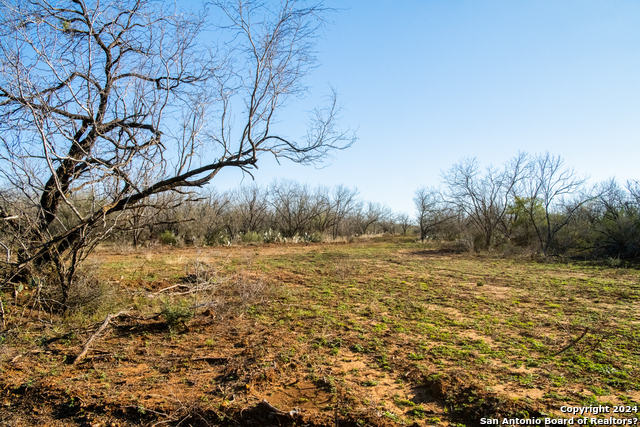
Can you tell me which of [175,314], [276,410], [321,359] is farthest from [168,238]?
[276,410]

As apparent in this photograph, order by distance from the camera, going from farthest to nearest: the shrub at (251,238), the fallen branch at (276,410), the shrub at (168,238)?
the shrub at (251,238), the shrub at (168,238), the fallen branch at (276,410)

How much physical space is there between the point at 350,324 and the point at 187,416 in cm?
300

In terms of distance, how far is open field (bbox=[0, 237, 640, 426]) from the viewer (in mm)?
3086

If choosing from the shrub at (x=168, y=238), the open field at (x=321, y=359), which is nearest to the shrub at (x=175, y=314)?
the open field at (x=321, y=359)

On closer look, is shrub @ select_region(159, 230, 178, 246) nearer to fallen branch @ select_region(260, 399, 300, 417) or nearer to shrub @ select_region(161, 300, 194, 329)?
shrub @ select_region(161, 300, 194, 329)

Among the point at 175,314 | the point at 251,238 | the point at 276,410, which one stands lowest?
the point at 276,410

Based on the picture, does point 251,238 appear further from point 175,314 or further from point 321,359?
point 321,359

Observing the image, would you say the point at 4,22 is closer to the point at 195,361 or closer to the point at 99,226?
the point at 99,226

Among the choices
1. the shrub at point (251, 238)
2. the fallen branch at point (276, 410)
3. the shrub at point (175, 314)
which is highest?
the shrub at point (251, 238)

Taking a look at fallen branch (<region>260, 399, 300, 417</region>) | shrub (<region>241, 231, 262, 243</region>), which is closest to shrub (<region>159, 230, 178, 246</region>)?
shrub (<region>241, 231, 262, 243</region>)

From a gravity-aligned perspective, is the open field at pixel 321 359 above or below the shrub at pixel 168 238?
below

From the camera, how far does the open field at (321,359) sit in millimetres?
3086

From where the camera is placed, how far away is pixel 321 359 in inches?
163

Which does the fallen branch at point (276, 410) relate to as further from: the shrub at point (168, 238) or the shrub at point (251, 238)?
the shrub at point (251, 238)
